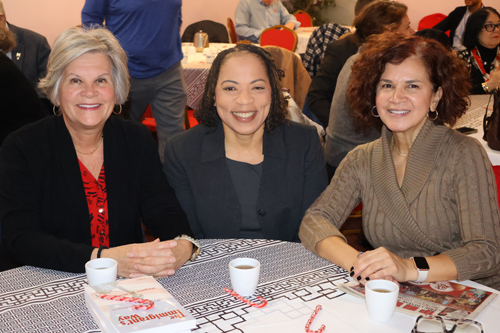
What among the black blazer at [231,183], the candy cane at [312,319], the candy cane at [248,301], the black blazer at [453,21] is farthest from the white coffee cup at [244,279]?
the black blazer at [453,21]

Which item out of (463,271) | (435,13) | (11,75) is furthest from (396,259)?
(435,13)

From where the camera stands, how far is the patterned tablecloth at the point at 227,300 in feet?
3.71

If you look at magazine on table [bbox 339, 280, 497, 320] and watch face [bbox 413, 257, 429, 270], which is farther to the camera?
watch face [bbox 413, 257, 429, 270]

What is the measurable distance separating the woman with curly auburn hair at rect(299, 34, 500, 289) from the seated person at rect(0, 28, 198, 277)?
58 centimetres

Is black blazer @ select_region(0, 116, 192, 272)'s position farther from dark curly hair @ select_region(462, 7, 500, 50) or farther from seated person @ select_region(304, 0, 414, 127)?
dark curly hair @ select_region(462, 7, 500, 50)

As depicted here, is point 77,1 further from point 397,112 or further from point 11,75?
point 397,112

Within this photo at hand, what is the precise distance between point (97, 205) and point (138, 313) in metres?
0.86

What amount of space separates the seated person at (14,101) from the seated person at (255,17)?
5137mm

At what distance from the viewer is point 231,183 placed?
6.34 ft

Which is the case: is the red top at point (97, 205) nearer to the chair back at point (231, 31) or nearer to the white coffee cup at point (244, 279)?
the white coffee cup at point (244, 279)

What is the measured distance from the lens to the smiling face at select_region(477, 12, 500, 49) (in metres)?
4.39

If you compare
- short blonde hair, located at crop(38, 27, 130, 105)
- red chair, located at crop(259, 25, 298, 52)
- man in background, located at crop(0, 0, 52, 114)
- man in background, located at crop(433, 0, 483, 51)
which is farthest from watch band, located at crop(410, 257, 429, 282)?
man in background, located at crop(433, 0, 483, 51)

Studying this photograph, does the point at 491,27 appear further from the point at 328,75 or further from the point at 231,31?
the point at 231,31

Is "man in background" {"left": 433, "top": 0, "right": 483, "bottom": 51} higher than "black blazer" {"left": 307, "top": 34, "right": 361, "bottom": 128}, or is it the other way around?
"man in background" {"left": 433, "top": 0, "right": 483, "bottom": 51}
